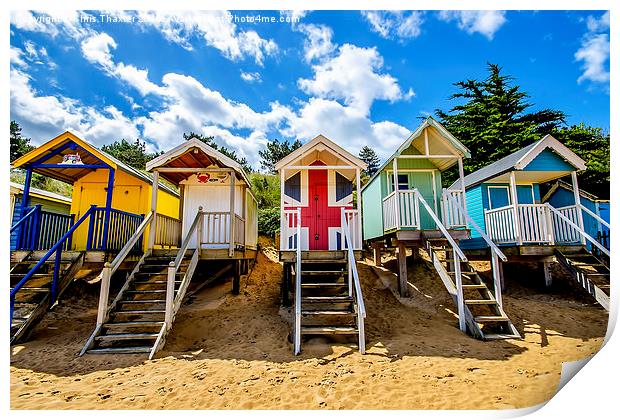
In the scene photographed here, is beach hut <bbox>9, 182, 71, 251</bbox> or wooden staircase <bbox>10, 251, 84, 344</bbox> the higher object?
beach hut <bbox>9, 182, 71, 251</bbox>

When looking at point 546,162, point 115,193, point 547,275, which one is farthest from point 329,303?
point 546,162

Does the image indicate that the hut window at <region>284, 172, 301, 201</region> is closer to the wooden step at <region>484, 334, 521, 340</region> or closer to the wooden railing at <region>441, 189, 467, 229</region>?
the wooden railing at <region>441, 189, 467, 229</region>

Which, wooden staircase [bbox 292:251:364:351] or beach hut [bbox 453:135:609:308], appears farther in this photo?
beach hut [bbox 453:135:609:308]

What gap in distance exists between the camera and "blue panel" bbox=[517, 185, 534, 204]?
1111 cm

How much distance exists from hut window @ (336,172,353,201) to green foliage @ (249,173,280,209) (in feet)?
25.7

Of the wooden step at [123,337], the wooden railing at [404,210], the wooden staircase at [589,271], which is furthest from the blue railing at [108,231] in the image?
→ the wooden staircase at [589,271]

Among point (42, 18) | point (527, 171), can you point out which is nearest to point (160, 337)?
point (42, 18)

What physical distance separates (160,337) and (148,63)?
212 inches

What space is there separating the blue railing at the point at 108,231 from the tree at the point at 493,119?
15.4 metres

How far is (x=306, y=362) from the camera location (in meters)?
5.27

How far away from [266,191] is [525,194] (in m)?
12.5

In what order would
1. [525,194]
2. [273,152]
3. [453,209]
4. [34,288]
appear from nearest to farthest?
1. [34,288]
2. [453,209]
3. [525,194]
4. [273,152]

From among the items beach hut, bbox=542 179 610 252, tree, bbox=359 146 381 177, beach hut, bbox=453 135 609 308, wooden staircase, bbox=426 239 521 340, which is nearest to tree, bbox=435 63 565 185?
beach hut, bbox=542 179 610 252

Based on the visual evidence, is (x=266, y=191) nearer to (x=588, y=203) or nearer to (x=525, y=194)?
(x=525, y=194)
